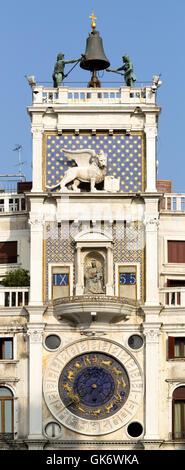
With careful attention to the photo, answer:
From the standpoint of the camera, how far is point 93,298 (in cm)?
6103

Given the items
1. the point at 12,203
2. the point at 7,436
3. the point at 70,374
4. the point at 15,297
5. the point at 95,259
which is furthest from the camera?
the point at 12,203

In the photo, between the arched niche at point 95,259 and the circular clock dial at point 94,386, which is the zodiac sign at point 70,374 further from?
the arched niche at point 95,259

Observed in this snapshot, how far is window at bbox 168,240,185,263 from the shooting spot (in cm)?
6631

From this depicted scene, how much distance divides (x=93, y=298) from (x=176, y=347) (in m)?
3.79

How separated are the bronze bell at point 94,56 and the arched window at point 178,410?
14557mm

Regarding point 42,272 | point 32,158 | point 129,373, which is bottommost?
point 129,373

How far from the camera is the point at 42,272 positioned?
62.5 metres

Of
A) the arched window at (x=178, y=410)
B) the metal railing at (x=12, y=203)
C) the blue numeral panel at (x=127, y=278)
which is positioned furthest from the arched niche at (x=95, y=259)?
the metal railing at (x=12, y=203)

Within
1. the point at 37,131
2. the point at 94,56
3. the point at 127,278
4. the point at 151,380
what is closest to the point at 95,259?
the point at 127,278

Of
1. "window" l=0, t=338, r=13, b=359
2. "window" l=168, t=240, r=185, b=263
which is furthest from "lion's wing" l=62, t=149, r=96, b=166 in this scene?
"window" l=0, t=338, r=13, b=359

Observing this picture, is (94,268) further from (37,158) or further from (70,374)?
(37,158)

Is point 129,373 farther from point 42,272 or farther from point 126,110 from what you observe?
point 126,110
